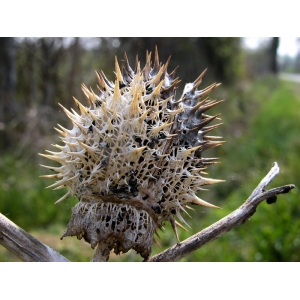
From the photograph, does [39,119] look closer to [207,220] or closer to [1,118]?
[1,118]

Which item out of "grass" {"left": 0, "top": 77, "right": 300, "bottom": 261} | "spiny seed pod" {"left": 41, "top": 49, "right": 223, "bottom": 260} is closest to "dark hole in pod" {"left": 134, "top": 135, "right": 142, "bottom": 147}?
"spiny seed pod" {"left": 41, "top": 49, "right": 223, "bottom": 260}

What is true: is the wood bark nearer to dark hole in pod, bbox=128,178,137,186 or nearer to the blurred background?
dark hole in pod, bbox=128,178,137,186

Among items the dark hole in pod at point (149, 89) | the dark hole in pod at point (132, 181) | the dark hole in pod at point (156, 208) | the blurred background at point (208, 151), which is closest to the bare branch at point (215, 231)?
the dark hole in pod at point (156, 208)

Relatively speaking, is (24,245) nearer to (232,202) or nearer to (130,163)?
(130,163)

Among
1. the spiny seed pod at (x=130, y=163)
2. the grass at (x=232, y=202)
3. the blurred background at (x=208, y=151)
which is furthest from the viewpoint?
the grass at (x=232, y=202)

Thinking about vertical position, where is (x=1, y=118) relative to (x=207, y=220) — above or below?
above

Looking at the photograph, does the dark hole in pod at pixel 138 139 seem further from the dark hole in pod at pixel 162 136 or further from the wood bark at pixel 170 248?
the wood bark at pixel 170 248
